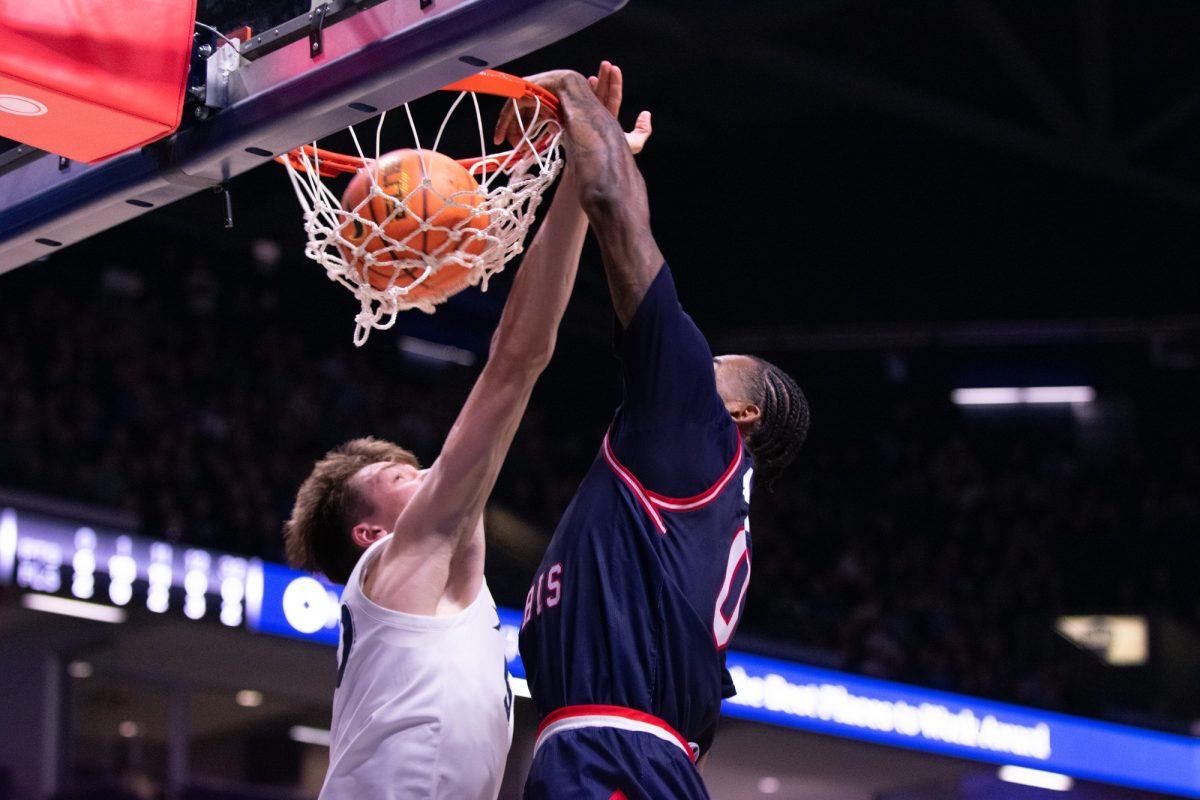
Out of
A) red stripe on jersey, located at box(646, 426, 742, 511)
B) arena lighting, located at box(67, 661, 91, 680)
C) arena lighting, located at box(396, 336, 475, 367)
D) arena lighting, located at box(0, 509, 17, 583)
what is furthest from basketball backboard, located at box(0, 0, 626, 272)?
arena lighting, located at box(396, 336, 475, 367)

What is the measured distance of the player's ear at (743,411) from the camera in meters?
2.77

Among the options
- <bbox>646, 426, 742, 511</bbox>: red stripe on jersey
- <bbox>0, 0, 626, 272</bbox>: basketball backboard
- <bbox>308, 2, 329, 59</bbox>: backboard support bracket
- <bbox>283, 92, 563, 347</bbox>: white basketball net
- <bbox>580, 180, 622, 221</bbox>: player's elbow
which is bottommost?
<bbox>646, 426, 742, 511</bbox>: red stripe on jersey

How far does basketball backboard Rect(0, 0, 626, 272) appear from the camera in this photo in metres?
2.41

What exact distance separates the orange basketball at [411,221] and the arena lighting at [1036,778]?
31.8ft

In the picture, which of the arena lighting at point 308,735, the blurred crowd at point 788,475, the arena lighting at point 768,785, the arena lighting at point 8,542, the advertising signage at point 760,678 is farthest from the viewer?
the arena lighting at point 768,785

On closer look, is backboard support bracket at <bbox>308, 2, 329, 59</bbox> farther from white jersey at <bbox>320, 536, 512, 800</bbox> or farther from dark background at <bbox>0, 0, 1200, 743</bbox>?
dark background at <bbox>0, 0, 1200, 743</bbox>

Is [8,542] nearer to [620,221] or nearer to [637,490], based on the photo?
[637,490]

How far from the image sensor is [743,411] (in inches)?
109

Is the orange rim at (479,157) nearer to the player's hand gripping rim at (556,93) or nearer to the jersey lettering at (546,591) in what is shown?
the player's hand gripping rim at (556,93)

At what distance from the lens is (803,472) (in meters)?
15.6

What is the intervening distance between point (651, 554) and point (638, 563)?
27 millimetres

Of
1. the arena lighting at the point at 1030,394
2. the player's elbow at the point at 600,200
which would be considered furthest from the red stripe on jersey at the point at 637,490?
the arena lighting at the point at 1030,394

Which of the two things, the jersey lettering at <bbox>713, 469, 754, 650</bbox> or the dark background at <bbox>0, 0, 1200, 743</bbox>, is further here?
the dark background at <bbox>0, 0, 1200, 743</bbox>

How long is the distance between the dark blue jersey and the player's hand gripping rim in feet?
1.45
